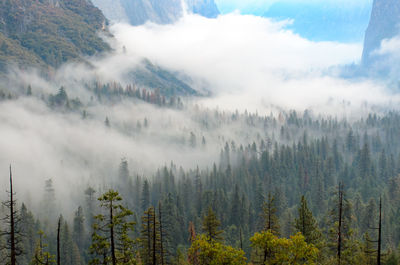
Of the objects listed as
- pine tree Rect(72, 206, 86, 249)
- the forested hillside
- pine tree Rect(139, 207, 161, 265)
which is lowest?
pine tree Rect(72, 206, 86, 249)

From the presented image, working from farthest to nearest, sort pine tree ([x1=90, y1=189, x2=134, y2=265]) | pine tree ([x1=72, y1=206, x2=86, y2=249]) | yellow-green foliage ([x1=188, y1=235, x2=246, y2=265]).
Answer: pine tree ([x1=72, y1=206, x2=86, y2=249]) < yellow-green foliage ([x1=188, y1=235, x2=246, y2=265]) < pine tree ([x1=90, y1=189, x2=134, y2=265])

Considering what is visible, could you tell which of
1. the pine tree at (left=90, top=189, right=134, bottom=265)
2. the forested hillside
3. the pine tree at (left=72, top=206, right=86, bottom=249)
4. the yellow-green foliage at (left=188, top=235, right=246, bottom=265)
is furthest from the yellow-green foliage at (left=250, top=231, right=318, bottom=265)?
the pine tree at (left=72, top=206, right=86, bottom=249)

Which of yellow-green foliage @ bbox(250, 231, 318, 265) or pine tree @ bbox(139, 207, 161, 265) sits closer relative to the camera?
yellow-green foliage @ bbox(250, 231, 318, 265)

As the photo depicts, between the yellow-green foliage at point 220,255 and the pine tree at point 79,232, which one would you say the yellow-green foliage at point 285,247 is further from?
the pine tree at point 79,232

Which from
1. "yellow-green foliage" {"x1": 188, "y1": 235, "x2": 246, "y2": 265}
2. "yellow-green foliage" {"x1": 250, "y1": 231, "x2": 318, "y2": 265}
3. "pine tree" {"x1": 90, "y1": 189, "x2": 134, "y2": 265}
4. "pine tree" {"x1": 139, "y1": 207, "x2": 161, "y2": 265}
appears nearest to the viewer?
"pine tree" {"x1": 90, "y1": 189, "x2": 134, "y2": 265}

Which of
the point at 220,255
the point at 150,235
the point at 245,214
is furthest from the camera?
the point at 245,214

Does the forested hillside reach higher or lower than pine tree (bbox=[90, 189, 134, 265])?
lower

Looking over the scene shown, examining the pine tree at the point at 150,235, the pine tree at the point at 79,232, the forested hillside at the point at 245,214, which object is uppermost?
the pine tree at the point at 150,235

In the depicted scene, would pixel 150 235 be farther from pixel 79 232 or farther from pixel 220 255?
pixel 79 232

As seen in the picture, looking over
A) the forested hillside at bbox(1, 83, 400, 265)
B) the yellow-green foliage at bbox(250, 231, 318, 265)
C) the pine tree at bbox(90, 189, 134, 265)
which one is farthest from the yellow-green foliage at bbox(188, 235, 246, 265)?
the pine tree at bbox(90, 189, 134, 265)

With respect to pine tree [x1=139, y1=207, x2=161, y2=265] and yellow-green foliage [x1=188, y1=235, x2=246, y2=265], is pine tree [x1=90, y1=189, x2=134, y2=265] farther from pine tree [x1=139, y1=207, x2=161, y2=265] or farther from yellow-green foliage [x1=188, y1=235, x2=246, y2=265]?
yellow-green foliage [x1=188, y1=235, x2=246, y2=265]

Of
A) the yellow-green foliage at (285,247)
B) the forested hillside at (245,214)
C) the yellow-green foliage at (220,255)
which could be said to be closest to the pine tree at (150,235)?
the forested hillside at (245,214)

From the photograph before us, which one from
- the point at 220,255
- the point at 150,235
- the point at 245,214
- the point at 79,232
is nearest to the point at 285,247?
the point at 220,255

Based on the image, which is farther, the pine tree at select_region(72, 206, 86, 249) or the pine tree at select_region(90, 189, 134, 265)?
the pine tree at select_region(72, 206, 86, 249)
